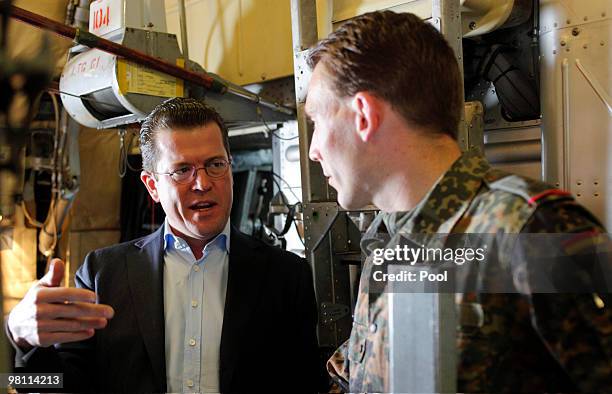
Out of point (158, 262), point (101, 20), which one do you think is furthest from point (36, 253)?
point (158, 262)

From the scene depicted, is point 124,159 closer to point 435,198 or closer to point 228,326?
point 228,326

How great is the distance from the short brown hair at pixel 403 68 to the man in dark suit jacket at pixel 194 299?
2.63 feet

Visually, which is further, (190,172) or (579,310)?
(190,172)

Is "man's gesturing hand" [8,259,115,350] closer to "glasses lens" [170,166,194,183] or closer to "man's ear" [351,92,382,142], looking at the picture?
"man's ear" [351,92,382,142]

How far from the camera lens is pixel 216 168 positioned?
69.9 inches

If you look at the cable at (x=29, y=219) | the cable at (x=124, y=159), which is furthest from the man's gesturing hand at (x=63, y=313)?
the cable at (x=29, y=219)

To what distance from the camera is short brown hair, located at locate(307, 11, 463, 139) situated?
1.05 m

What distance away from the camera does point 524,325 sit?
0.86 meters

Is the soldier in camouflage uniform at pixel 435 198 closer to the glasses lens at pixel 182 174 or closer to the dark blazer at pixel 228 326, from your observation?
the dark blazer at pixel 228 326

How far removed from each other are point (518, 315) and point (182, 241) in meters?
1.20

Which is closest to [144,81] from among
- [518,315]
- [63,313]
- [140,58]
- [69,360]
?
[140,58]

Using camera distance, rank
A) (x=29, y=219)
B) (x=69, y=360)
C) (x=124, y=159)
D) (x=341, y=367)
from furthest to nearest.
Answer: (x=124, y=159) < (x=29, y=219) < (x=69, y=360) < (x=341, y=367)

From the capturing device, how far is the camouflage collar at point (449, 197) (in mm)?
992

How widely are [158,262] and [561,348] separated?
4.19 feet
